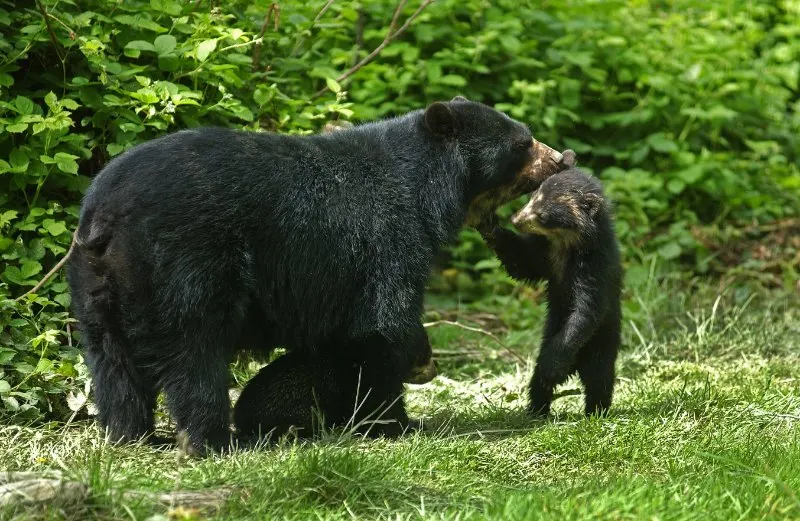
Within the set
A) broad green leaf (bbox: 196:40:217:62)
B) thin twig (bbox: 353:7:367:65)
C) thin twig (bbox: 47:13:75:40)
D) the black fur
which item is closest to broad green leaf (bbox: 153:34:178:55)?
broad green leaf (bbox: 196:40:217:62)

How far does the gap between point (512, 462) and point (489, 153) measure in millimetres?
1997

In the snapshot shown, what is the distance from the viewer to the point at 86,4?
23.2 feet

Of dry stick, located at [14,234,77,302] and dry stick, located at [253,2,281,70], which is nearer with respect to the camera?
dry stick, located at [14,234,77,302]

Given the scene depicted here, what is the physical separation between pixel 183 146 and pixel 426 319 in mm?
4539

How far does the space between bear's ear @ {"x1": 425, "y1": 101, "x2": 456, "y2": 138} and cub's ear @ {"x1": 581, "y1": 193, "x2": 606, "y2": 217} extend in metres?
0.88

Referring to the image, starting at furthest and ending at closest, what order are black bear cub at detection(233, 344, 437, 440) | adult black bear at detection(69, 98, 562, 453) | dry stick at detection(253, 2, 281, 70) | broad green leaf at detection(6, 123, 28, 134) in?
1. dry stick at detection(253, 2, 281, 70)
2. broad green leaf at detection(6, 123, 28, 134)
3. black bear cub at detection(233, 344, 437, 440)
4. adult black bear at detection(69, 98, 562, 453)

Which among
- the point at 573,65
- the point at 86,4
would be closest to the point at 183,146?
the point at 86,4

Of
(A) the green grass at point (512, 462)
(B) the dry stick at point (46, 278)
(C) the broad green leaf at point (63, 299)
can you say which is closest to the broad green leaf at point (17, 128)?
(B) the dry stick at point (46, 278)

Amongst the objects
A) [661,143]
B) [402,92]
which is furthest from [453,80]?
[661,143]

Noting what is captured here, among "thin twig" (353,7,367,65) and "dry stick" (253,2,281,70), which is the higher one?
"dry stick" (253,2,281,70)

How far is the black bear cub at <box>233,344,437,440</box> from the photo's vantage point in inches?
241

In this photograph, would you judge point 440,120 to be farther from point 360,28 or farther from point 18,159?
point 360,28

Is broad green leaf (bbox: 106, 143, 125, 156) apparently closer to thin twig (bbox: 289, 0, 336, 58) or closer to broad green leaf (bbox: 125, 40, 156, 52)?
broad green leaf (bbox: 125, 40, 156, 52)

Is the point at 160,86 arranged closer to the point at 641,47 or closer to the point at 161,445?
the point at 161,445
